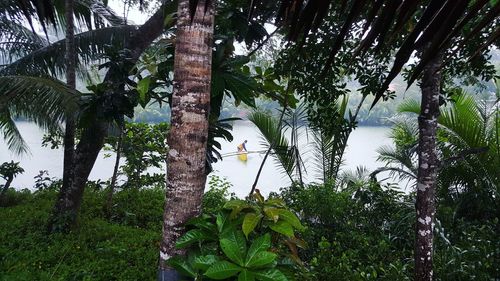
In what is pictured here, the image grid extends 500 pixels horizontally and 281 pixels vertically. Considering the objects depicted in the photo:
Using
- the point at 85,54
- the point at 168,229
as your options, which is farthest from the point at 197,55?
the point at 85,54

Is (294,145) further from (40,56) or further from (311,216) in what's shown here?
(40,56)

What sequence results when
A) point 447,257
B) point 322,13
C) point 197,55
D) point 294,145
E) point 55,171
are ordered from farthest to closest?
point 55,171, point 294,145, point 447,257, point 197,55, point 322,13

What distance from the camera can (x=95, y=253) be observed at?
9.91 feet

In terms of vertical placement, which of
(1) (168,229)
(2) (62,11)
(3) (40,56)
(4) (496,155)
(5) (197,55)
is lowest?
(1) (168,229)

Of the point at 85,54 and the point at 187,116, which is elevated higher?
the point at 85,54

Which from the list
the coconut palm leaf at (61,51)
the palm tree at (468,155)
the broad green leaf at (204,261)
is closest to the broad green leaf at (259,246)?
the broad green leaf at (204,261)

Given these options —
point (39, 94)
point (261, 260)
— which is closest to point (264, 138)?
point (39, 94)

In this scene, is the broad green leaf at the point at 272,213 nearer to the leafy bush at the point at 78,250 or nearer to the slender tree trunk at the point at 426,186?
the slender tree trunk at the point at 426,186

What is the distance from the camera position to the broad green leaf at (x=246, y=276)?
49.1 inches

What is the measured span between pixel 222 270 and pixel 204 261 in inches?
3.4

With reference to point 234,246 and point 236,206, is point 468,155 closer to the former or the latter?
point 236,206

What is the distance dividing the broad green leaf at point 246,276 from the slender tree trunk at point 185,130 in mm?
316

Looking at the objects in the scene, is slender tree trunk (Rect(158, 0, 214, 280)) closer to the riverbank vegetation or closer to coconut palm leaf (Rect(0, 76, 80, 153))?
the riverbank vegetation

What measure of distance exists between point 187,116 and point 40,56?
378 cm
